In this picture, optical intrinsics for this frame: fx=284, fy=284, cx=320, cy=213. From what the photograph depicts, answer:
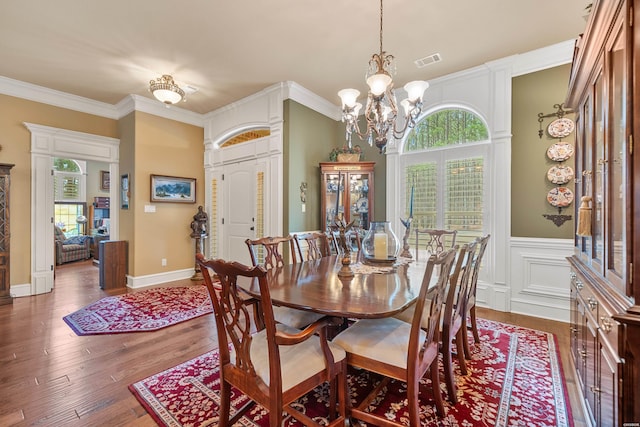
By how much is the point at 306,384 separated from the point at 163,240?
14.9ft

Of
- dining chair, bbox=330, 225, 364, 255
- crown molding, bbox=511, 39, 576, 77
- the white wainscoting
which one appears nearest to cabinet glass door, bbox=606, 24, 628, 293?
dining chair, bbox=330, 225, 364, 255

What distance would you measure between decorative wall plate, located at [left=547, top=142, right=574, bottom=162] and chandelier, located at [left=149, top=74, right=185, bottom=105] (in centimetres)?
461

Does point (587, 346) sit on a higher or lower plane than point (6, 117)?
lower

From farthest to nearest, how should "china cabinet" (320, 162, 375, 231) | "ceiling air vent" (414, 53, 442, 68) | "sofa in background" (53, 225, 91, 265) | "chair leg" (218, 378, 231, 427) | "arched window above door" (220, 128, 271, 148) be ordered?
"sofa in background" (53, 225, 91, 265), "arched window above door" (220, 128, 271, 148), "china cabinet" (320, 162, 375, 231), "ceiling air vent" (414, 53, 442, 68), "chair leg" (218, 378, 231, 427)

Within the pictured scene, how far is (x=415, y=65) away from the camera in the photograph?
359 centimetres

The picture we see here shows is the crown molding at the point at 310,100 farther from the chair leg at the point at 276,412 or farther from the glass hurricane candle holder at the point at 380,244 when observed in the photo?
the chair leg at the point at 276,412

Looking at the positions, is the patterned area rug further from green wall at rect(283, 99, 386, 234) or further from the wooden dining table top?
the wooden dining table top

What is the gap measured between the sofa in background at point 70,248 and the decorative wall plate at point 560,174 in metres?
9.31

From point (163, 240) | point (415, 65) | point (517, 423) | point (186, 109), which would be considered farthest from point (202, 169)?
point (517, 423)

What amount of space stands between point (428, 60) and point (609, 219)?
2.86m

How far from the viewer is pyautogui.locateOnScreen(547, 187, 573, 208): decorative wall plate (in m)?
3.11

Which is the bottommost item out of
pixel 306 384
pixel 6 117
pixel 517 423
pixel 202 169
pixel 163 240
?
pixel 517 423

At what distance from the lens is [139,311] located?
3439 mm

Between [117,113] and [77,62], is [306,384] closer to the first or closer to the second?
[77,62]
